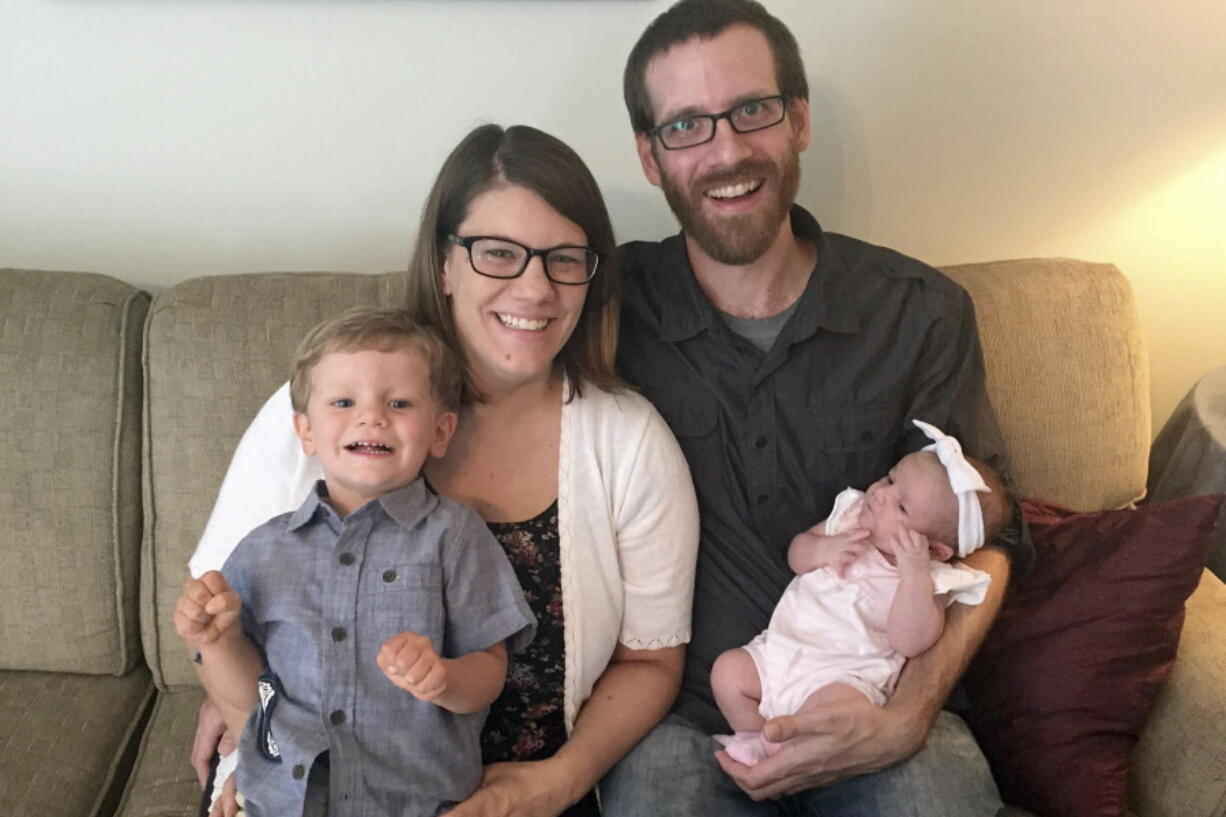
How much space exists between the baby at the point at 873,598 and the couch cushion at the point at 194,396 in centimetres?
88

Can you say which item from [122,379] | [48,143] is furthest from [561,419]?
[48,143]

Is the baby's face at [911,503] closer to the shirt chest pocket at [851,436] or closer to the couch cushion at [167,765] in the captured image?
the shirt chest pocket at [851,436]

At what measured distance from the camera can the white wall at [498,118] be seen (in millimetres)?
1716

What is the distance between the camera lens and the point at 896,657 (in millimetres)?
1413

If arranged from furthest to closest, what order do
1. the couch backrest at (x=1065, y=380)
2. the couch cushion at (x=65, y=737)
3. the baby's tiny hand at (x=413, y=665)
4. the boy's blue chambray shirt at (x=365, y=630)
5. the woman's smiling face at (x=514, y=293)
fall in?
1. the couch backrest at (x=1065, y=380)
2. the couch cushion at (x=65, y=737)
3. the woman's smiling face at (x=514, y=293)
4. the boy's blue chambray shirt at (x=365, y=630)
5. the baby's tiny hand at (x=413, y=665)

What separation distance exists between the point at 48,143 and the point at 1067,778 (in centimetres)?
204

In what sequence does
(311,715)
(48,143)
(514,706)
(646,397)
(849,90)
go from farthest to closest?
(849,90), (48,143), (646,397), (514,706), (311,715)

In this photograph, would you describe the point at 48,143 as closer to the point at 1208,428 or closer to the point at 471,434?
the point at 471,434

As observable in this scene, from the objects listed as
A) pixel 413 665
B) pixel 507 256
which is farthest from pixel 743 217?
pixel 413 665

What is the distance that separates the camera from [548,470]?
143cm

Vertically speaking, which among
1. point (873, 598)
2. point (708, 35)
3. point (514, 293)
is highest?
point (708, 35)

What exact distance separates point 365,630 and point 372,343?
14.3 inches

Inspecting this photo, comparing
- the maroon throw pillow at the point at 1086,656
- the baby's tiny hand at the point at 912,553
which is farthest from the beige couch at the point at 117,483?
the baby's tiny hand at the point at 912,553

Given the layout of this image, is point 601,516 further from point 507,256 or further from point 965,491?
point 965,491
